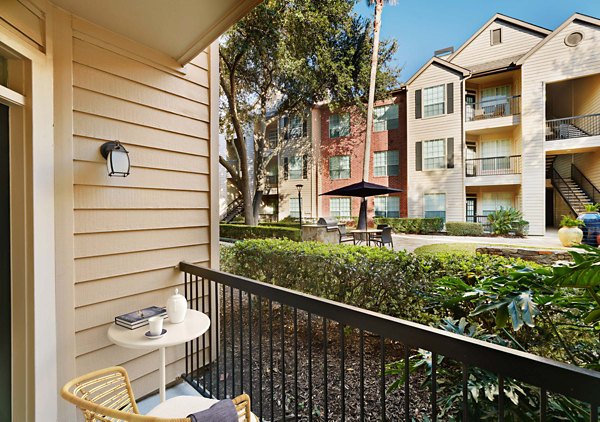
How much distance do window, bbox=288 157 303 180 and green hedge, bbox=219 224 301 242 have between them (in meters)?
5.96

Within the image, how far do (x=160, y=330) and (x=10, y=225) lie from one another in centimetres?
97

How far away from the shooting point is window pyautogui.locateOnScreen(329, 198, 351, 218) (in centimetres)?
1595

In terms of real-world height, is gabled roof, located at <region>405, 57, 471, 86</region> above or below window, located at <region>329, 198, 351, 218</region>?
above

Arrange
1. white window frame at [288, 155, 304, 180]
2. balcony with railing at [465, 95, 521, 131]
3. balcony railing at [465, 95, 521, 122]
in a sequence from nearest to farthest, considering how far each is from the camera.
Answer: balcony with railing at [465, 95, 521, 131], balcony railing at [465, 95, 521, 122], white window frame at [288, 155, 304, 180]

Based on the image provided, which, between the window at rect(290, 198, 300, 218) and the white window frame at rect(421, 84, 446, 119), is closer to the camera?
the white window frame at rect(421, 84, 446, 119)

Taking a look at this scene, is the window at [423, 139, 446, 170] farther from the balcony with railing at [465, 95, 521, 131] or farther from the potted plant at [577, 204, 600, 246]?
the potted plant at [577, 204, 600, 246]

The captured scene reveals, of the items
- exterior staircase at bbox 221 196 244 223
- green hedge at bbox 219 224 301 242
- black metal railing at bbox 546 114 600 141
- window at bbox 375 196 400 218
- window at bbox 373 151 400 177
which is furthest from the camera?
exterior staircase at bbox 221 196 244 223

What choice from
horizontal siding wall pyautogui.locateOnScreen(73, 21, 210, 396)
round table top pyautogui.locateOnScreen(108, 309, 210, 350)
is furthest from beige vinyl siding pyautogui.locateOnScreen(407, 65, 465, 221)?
round table top pyautogui.locateOnScreen(108, 309, 210, 350)

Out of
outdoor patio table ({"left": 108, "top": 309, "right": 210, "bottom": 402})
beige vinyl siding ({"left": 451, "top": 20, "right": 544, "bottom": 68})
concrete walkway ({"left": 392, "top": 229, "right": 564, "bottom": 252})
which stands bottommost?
concrete walkway ({"left": 392, "top": 229, "right": 564, "bottom": 252})

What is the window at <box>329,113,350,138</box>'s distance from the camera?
622 inches

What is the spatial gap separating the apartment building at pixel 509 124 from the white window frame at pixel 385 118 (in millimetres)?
819

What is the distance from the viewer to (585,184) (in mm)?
11773

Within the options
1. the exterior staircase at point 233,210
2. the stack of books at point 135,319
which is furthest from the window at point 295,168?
the stack of books at point 135,319

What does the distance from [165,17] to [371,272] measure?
2.82m
